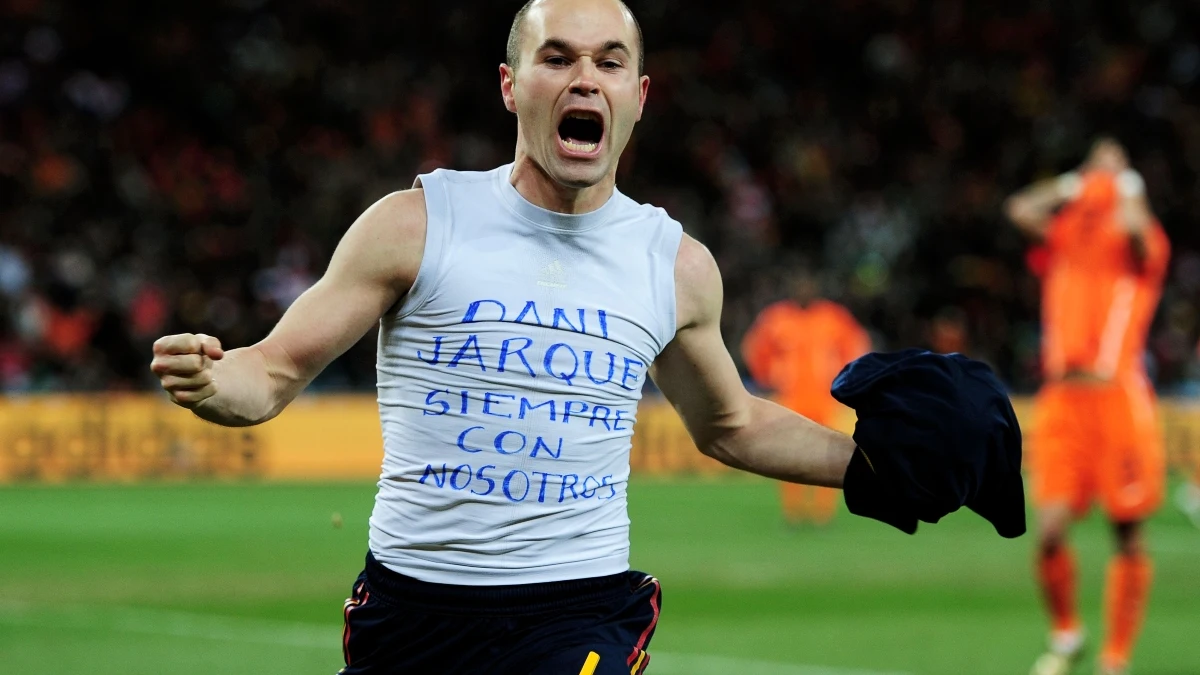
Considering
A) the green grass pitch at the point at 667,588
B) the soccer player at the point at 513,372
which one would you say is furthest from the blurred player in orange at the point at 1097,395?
the soccer player at the point at 513,372

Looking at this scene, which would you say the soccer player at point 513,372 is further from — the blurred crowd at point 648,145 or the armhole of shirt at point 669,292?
the blurred crowd at point 648,145

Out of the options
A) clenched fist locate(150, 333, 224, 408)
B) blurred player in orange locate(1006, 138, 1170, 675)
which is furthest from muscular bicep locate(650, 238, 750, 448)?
blurred player in orange locate(1006, 138, 1170, 675)

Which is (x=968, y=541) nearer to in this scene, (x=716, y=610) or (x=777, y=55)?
(x=716, y=610)

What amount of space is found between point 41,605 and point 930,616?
5659mm

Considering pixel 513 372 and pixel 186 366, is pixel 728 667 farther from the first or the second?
pixel 186 366

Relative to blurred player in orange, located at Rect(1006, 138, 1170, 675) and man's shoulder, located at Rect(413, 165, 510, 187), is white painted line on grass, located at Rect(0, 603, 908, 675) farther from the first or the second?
man's shoulder, located at Rect(413, 165, 510, 187)

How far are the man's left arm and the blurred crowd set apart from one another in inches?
637

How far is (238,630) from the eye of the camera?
10.5 m

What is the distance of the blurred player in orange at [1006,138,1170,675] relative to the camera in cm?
906

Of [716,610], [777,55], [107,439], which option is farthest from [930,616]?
[777,55]

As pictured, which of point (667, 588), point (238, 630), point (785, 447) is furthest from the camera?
point (667, 588)

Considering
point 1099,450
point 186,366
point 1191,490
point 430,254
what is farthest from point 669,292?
point 1191,490

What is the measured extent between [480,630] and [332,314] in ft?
2.49

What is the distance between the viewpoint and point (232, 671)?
9156mm
